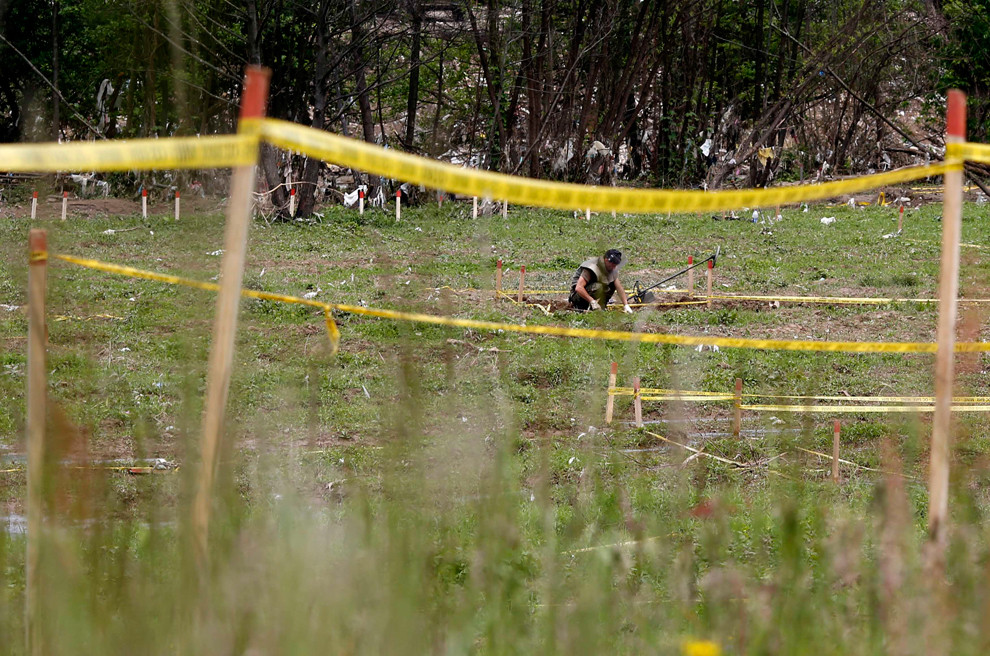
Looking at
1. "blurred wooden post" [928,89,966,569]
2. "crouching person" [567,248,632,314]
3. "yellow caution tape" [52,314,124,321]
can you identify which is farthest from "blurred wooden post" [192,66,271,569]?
"crouching person" [567,248,632,314]

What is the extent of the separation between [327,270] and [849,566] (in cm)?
1298

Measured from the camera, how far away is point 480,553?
2686mm

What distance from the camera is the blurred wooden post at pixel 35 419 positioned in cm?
250

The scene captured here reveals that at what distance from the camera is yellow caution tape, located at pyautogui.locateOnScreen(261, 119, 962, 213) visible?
8.19ft

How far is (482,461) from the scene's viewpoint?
5.79 m

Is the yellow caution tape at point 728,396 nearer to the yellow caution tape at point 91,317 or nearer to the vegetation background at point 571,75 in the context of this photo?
the yellow caution tape at point 91,317

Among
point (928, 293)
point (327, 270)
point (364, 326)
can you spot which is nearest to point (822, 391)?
point (364, 326)

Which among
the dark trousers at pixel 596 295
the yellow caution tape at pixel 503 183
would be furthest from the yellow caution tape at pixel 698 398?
the yellow caution tape at pixel 503 183

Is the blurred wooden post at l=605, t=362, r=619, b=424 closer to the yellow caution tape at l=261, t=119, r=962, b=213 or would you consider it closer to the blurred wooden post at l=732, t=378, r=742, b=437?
the blurred wooden post at l=732, t=378, r=742, b=437

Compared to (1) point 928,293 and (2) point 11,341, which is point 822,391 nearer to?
(1) point 928,293

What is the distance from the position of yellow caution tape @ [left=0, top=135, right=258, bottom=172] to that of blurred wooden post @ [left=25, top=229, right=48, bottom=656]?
343mm

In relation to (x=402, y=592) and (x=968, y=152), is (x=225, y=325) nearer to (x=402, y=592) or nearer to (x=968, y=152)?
(x=402, y=592)

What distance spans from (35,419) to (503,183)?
1.27 meters

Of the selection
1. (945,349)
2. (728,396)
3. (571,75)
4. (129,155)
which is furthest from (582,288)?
(571,75)
